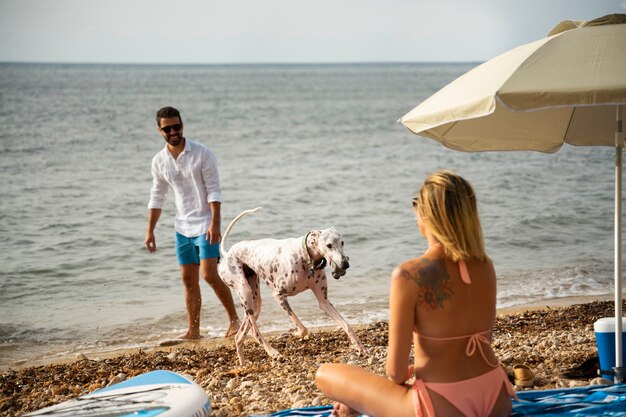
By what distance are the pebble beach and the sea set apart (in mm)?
1121

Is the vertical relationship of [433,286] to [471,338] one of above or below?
above

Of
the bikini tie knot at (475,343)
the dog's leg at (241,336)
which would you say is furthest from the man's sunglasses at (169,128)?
the bikini tie knot at (475,343)

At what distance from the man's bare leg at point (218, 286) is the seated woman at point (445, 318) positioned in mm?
4037

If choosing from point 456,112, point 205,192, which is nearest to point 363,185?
point 205,192

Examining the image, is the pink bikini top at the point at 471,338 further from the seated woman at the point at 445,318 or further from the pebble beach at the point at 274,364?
the pebble beach at the point at 274,364

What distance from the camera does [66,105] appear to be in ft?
167

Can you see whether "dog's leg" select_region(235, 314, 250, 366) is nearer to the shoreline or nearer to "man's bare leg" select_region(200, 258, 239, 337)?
"man's bare leg" select_region(200, 258, 239, 337)

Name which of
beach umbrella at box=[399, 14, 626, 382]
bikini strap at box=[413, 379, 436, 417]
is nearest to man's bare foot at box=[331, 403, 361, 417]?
bikini strap at box=[413, 379, 436, 417]

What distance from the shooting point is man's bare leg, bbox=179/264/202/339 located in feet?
27.2

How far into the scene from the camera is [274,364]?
22.7ft

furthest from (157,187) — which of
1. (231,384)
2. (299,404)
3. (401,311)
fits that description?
(401,311)

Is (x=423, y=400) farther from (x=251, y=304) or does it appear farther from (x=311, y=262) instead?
(x=251, y=304)

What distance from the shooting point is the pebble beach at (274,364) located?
5855 millimetres

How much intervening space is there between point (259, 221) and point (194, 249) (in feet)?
25.1
